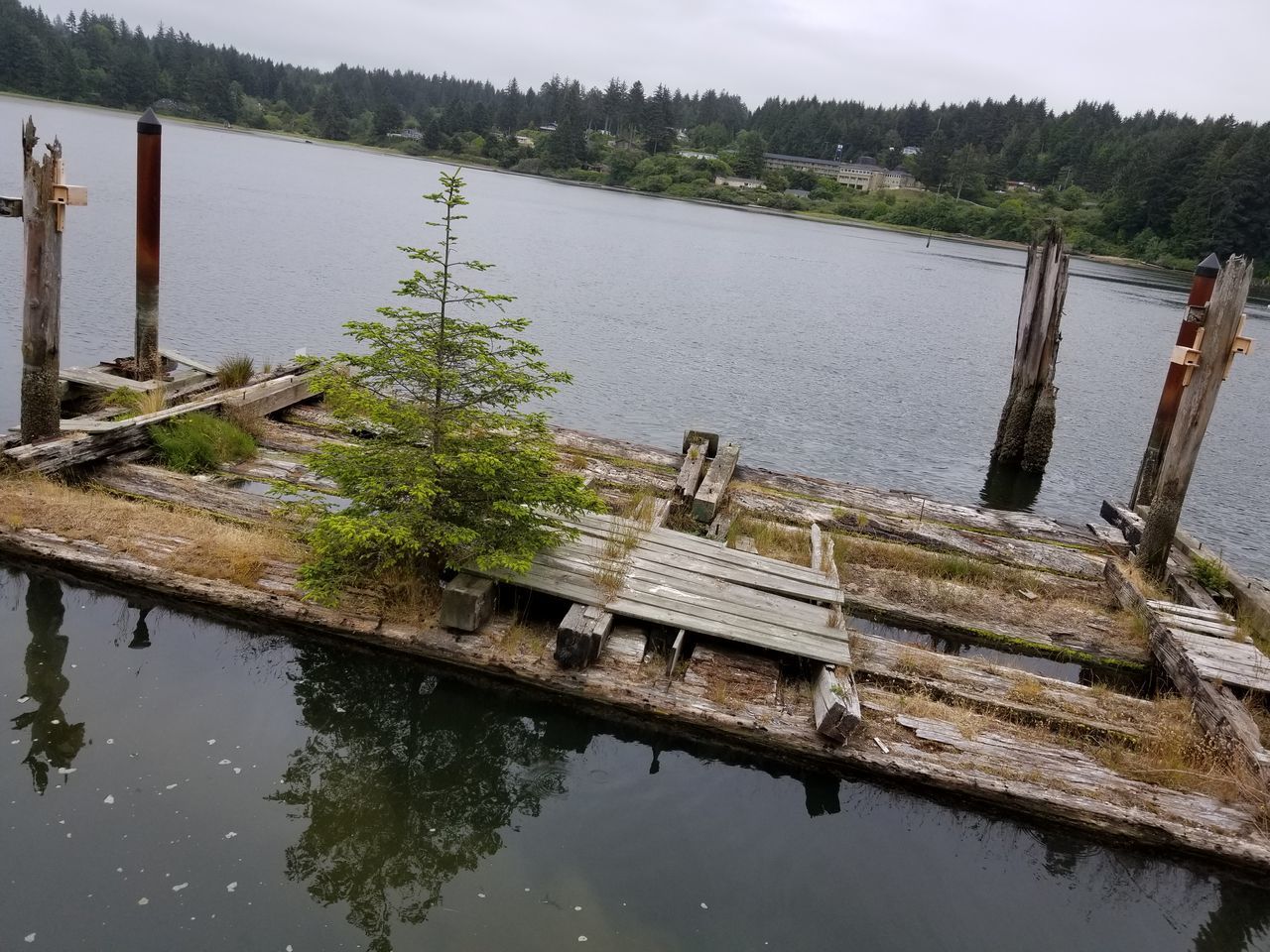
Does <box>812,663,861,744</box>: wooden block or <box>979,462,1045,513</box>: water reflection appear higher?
<box>812,663,861,744</box>: wooden block

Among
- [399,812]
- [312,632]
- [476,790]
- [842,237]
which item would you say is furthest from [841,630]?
[842,237]

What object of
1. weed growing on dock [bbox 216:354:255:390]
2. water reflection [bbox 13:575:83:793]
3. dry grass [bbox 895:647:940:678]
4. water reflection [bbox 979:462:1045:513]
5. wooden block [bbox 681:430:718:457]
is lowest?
water reflection [bbox 13:575:83:793]

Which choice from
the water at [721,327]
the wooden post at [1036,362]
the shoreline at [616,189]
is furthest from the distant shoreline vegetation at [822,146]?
the wooden post at [1036,362]

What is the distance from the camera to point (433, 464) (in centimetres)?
785

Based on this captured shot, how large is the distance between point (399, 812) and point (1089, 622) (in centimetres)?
741

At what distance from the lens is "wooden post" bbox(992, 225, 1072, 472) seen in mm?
17344

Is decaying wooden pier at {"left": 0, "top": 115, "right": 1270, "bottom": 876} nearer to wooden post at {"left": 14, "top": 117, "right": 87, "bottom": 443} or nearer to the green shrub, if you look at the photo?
wooden post at {"left": 14, "top": 117, "right": 87, "bottom": 443}

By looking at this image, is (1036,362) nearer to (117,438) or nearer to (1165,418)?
(1165,418)

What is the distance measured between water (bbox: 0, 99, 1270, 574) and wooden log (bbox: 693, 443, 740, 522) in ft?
18.1

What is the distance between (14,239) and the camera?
1061 inches

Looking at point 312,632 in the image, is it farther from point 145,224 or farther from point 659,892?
point 145,224

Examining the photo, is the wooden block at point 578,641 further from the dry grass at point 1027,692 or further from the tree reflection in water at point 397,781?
the dry grass at point 1027,692

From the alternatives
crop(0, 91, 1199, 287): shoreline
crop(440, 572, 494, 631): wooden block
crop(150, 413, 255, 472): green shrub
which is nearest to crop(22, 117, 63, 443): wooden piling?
crop(150, 413, 255, 472): green shrub

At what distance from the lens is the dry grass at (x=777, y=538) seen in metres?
10.4
